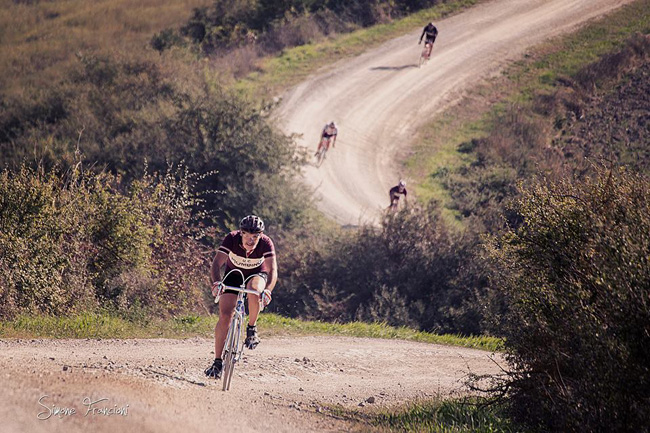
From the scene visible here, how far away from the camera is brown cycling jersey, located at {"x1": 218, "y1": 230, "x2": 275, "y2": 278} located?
361 inches

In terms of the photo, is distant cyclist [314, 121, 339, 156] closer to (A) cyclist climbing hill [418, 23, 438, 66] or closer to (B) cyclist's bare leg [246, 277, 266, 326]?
(A) cyclist climbing hill [418, 23, 438, 66]

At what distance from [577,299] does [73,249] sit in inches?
378

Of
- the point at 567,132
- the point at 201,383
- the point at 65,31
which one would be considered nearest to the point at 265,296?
the point at 201,383

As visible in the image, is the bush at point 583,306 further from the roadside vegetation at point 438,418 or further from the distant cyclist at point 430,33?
the distant cyclist at point 430,33

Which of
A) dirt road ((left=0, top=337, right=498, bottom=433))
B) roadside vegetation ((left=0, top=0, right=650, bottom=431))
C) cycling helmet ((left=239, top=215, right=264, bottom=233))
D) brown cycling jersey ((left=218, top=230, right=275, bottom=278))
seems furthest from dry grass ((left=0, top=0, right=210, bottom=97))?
cycling helmet ((left=239, top=215, right=264, bottom=233))

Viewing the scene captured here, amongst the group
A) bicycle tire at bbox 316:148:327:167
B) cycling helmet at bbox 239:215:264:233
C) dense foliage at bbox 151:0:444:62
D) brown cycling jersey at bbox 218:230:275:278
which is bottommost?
bicycle tire at bbox 316:148:327:167

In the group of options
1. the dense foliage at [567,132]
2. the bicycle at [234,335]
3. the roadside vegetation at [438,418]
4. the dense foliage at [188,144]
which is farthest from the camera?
the dense foliage at [567,132]

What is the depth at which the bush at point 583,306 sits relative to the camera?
7.20 meters

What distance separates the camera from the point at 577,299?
7883 millimetres

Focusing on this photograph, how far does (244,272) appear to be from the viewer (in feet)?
30.3

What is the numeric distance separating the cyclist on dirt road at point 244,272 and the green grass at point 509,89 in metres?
19.6

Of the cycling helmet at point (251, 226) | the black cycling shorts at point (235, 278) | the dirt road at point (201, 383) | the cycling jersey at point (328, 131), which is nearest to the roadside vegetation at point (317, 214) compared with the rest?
the dirt road at point (201, 383)

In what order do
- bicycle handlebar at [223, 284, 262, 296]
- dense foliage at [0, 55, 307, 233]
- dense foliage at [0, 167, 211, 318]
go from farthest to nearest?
dense foliage at [0, 55, 307, 233] < dense foliage at [0, 167, 211, 318] < bicycle handlebar at [223, 284, 262, 296]

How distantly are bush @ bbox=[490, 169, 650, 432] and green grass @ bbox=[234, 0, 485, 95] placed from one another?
25.9m
